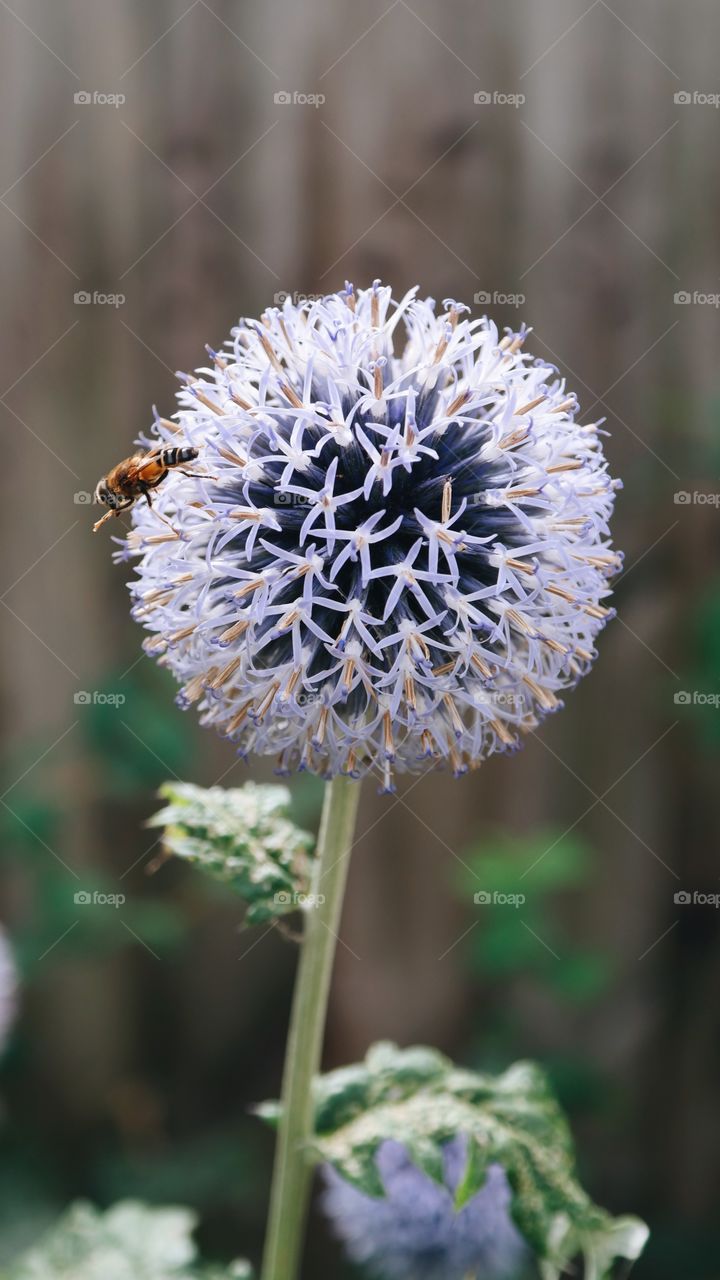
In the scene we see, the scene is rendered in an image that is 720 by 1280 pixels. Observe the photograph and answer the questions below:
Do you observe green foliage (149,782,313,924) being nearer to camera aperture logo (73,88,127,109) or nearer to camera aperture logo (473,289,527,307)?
camera aperture logo (473,289,527,307)

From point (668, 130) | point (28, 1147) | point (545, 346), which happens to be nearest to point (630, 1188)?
point (28, 1147)

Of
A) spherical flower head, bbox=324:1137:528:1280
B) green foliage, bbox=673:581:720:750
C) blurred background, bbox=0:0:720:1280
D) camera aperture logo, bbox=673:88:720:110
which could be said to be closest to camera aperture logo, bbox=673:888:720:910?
blurred background, bbox=0:0:720:1280

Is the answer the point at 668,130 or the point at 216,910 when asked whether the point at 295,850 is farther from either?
the point at 668,130

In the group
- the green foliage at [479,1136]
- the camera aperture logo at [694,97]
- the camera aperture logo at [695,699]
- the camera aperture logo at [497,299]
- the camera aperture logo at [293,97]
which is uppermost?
the camera aperture logo at [694,97]

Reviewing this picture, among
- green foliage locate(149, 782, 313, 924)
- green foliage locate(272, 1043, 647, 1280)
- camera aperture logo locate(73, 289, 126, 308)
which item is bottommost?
green foliage locate(272, 1043, 647, 1280)

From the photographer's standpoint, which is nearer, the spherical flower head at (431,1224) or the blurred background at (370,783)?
the spherical flower head at (431,1224)

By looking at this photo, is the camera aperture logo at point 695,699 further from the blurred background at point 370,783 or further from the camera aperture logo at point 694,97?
the camera aperture logo at point 694,97

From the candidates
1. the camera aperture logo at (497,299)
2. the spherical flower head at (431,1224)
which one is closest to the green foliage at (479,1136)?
the spherical flower head at (431,1224)
